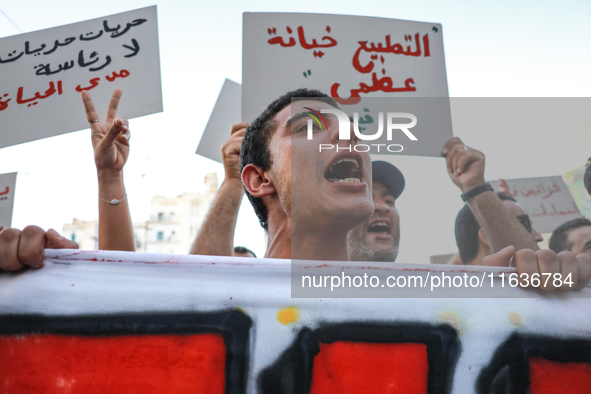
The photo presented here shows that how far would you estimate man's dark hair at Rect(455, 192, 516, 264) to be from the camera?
3.00m

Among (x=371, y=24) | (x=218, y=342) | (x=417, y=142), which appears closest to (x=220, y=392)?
(x=218, y=342)

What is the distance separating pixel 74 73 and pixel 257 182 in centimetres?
145

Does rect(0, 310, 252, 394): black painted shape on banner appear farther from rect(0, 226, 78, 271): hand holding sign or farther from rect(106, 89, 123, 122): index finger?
rect(106, 89, 123, 122): index finger

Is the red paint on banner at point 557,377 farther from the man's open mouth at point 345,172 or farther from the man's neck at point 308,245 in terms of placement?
the man's open mouth at point 345,172

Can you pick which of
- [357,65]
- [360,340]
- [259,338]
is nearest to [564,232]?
[357,65]

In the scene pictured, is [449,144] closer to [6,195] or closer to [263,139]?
[263,139]

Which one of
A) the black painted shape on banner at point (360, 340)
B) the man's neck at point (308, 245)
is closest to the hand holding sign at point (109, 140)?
the man's neck at point (308, 245)

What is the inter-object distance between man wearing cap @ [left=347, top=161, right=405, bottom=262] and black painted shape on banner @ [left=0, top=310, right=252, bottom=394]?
1.81 m

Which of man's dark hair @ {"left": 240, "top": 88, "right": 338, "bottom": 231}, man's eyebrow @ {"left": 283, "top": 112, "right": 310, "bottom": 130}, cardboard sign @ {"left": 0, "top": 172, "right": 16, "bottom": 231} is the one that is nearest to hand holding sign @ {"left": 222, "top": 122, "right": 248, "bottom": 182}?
man's dark hair @ {"left": 240, "top": 88, "right": 338, "bottom": 231}

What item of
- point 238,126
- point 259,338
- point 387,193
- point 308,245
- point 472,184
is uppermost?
point 238,126

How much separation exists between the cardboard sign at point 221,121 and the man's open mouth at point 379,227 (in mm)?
1065

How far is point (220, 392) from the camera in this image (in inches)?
40.4

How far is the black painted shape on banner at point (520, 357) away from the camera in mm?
1071

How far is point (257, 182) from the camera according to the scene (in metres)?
2.04
